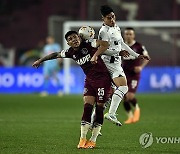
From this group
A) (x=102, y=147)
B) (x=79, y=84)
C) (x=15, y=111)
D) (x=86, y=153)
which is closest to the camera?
(x=86, y=153)

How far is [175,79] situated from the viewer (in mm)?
28172

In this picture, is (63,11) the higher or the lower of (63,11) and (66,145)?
the higher

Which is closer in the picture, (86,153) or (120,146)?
(86,153)

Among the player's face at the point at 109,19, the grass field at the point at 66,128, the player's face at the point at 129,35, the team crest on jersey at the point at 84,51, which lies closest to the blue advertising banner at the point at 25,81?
the grass field at the point at 66,128

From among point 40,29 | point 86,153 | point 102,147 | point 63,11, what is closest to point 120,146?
point 102,147

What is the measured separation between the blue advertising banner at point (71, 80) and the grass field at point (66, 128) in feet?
13.7

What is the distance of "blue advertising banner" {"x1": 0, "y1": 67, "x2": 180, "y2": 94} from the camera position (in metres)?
28.2

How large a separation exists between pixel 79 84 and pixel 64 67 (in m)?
0.90

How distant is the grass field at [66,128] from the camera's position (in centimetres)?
1134

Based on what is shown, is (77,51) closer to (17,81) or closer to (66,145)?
(66,145)

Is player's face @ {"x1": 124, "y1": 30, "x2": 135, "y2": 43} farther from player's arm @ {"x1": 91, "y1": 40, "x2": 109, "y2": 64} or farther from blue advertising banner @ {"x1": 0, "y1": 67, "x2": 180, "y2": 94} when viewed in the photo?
blue advertising banner @ {"x1": 0, "y1": 67, "x2": 180, "y2": 94}

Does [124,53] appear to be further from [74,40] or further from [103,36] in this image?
[74,40]

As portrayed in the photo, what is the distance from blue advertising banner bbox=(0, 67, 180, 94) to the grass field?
418 cm

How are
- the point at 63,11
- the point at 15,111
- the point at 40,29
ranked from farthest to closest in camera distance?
the point at 40,29, the point at 63,11, the point at 15,111
